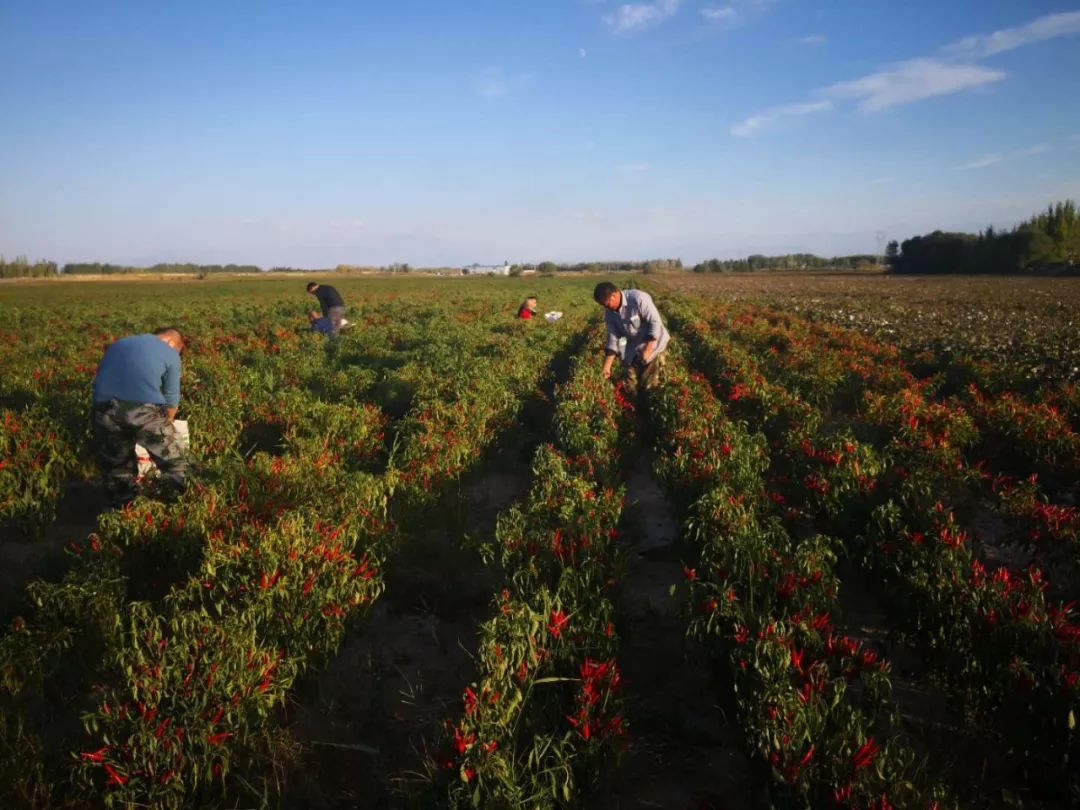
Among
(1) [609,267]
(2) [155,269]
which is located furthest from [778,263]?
(2) [155,269]

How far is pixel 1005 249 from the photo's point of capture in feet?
208

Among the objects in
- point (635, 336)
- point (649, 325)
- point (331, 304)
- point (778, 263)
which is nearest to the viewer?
point (649, 325)

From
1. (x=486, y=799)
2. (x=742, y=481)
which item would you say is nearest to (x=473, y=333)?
(x=742, y=481)

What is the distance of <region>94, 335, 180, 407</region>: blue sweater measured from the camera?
21.6ft

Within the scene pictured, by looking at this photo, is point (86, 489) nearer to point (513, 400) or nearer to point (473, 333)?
point (513, 400)

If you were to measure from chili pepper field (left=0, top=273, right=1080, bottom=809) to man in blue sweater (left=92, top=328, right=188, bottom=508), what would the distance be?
430mm

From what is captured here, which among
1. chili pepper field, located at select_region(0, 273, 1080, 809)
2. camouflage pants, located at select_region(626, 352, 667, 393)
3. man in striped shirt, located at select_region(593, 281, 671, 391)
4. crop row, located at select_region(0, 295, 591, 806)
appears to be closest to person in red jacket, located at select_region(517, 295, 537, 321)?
camouflage pants, located at select_region(626, 352, 667, 393)

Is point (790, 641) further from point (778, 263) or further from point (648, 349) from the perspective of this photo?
point (778, 263)

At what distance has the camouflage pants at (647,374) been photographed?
10594 mm

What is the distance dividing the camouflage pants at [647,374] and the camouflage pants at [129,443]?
649 centimetres

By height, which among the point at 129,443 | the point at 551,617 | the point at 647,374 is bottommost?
the point at 551,617

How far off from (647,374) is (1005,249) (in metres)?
69.6

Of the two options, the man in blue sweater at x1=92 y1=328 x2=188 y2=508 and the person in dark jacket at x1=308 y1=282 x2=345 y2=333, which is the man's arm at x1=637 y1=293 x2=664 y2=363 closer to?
Result: the man in blue sweater at x1=92 y1=328 x2=188 y2=508

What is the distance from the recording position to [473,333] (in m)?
17.8
